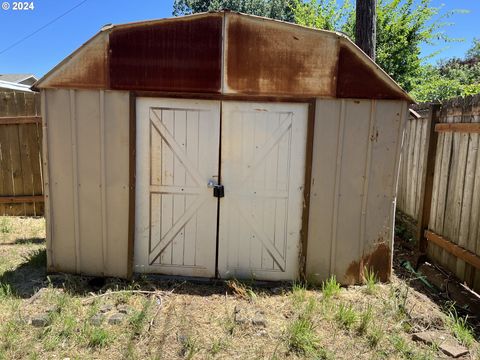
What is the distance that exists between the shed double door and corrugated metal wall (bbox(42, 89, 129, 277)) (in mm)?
207

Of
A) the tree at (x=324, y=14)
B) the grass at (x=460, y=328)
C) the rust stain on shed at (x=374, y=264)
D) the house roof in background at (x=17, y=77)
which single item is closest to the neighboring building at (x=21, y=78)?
the house roof in background at (x=17, y=77)

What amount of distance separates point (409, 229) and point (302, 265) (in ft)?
8.31

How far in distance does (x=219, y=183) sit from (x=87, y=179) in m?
1.52

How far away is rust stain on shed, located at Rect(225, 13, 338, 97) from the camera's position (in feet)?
14.5

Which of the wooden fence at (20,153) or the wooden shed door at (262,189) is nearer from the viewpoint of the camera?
the wooden shed door at (262,189)

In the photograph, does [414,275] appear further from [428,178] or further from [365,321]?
[365,321]

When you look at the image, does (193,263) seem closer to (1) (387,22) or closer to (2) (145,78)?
(2) (145,78)

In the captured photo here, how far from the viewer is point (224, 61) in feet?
14.7

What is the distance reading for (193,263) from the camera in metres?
4.85

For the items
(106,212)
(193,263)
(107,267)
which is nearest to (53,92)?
(106,212)

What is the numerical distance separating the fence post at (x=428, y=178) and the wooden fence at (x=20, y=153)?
6.28 metres

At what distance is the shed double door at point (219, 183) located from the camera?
462cm

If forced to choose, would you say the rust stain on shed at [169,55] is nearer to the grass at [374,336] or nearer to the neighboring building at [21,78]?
the grass at [374,336]

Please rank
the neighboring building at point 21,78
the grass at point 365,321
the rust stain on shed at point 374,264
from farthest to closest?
the neighboring building at point 21,78
the rust stain on shed at point 374,264
the grass at point 365,321
